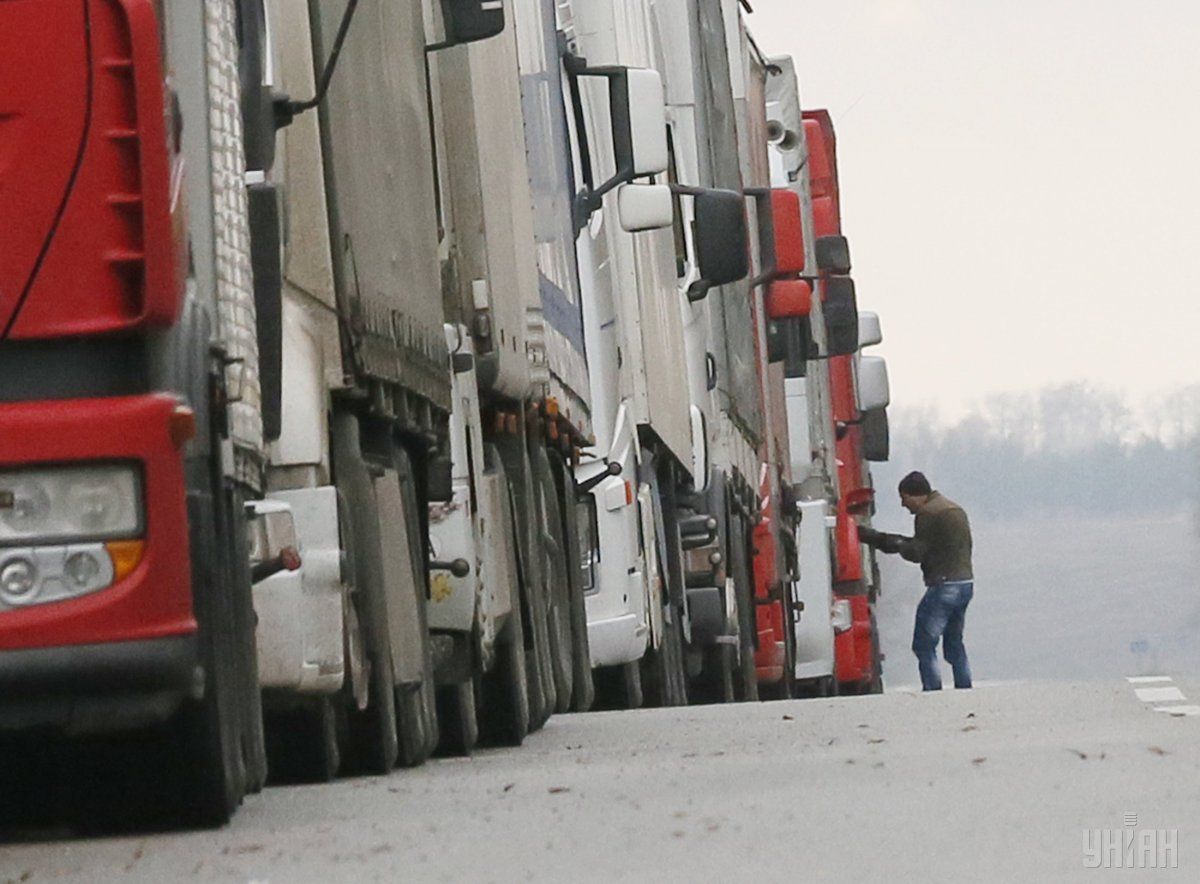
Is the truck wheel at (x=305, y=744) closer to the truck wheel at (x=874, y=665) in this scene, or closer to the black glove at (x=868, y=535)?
the black glove at (x=868, y=535)

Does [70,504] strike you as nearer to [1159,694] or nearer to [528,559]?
[528,559]

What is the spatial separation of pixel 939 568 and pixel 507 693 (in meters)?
13.0

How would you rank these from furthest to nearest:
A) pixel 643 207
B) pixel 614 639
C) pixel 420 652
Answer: pixel 643 207
pixel 614 639
pixel 420 652

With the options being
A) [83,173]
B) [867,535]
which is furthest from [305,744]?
[867,535]

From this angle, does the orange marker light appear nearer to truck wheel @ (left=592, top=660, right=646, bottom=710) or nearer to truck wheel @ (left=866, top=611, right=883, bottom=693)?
truck wheel @ (left=592, top=660, right=646, bottom=710)

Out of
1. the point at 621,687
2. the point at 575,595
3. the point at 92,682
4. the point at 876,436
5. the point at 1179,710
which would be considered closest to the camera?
the point at 92,682

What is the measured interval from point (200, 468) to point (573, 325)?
7.58 m

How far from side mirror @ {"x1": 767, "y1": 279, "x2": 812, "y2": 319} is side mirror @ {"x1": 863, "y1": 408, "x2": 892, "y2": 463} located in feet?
23.6

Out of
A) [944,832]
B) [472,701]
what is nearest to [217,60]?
[944,832]

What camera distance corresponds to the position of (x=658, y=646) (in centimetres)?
1869

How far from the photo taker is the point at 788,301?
26672 mm

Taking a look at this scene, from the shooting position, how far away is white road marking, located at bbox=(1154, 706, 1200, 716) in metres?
12.9

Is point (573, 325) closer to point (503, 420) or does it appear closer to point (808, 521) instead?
point (503, 420)

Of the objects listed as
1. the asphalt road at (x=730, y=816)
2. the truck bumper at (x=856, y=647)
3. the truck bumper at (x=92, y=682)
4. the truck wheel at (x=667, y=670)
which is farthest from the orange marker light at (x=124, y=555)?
the truck bumper at (x=856, y=647)
